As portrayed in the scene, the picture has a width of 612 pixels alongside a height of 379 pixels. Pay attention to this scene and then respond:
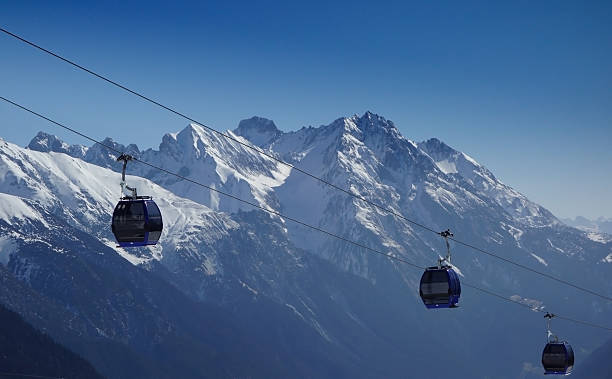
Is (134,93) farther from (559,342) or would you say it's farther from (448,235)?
(559,342)

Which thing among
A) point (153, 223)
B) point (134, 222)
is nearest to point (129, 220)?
point (134, 222)

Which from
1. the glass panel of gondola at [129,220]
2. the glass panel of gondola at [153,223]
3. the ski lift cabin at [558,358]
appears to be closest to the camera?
the glass panel of gondola at [129,220]

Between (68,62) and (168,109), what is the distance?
865 centimetres

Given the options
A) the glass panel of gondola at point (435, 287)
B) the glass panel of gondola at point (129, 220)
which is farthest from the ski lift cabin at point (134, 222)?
the glass panel of gondola at point (435, 287)

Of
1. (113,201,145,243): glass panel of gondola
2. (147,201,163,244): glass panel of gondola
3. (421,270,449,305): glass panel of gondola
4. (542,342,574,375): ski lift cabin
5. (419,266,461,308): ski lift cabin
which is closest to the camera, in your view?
(113,201,145,243): glass panel of gondola

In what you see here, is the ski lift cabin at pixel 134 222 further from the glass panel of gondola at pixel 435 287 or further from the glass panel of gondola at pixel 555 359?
the glass panel of gondola at pixel 555 359

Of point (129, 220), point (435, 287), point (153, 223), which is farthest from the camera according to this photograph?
point (435, 287)

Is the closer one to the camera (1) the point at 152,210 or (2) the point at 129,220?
(2) the point at 129,220

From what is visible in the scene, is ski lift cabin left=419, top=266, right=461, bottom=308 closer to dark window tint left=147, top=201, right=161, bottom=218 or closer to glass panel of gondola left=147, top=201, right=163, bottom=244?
glass panel of gondola left=147, top=201, right=163, bottom=244

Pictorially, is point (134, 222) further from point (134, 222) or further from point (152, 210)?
point (152, 210)

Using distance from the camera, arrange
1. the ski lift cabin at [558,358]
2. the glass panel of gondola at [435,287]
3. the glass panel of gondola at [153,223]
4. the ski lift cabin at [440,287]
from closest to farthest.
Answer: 1. the glass panel of gondola at [153,223]
2. the ski lift cabin at [440,287]
3. the glass panel of gondola at [435,287]
4. the ski lift cabin at [558,358]

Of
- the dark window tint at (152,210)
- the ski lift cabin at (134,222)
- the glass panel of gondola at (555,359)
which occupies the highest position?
the dark window tint at (152,210)

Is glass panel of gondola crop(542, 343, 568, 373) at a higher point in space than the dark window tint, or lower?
lower

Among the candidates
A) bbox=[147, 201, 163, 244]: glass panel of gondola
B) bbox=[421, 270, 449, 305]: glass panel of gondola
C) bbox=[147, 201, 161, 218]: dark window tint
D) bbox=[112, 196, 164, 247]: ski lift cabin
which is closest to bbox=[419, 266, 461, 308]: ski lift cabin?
bbox=[421, 270, 449, 305]: glass panel of gondola
